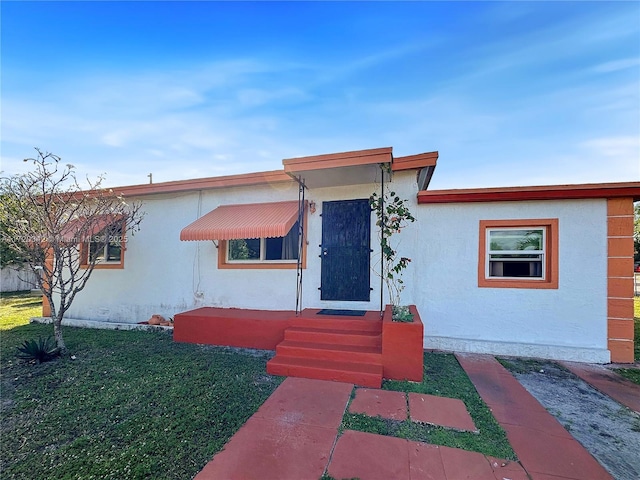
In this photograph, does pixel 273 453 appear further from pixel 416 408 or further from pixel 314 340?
pixel 314 340

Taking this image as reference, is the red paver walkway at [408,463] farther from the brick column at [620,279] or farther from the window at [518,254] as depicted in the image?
the brick column at [620,279]

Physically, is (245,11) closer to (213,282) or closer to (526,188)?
(213,282)

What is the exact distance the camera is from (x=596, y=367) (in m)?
7.21

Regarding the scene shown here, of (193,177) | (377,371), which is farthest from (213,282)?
(377,371)

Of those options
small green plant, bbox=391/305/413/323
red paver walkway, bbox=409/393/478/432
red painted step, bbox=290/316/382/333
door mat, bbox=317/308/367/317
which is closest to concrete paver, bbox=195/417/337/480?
red paver walkway, bbox=409/393/478/432

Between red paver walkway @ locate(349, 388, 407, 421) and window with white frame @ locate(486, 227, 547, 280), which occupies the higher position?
window with white frame @ locate(486, 227, 547, 280)

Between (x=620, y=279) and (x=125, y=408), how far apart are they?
11617mm

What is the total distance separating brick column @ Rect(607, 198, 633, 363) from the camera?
7.42 m

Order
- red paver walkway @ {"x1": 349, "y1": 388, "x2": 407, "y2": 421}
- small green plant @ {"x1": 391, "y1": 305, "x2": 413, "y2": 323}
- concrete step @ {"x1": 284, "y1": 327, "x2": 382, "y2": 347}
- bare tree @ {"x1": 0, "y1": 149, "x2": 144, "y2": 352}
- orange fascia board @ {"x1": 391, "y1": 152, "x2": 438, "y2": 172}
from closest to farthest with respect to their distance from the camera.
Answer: red paver walkway @ {"x1": 349, "y1": 388, "x2": 407, "y2": 421}
small green plant @ {"x1": 391, "y1": 305, "x2": 413, "y2": 323}
concrete step @ {"x1": 284, "y1": 327, "x2": 382, "y2": 347}
bare tree @ {"x1": 0, "y1": 149, "x2": 144, "y2": 352}
orange fascia board @ {"x1": 391, "y1": 152, "x2": 438, "y2": 172}

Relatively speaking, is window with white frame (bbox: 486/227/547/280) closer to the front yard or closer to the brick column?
the brick column

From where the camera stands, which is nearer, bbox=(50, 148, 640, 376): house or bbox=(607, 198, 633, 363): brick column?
bbox=(607, 198, 633, 363): brick column

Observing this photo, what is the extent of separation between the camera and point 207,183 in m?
10.1

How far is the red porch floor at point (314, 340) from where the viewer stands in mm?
6090

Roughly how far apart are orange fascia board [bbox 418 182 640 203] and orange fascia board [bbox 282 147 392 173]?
87.5 inches
